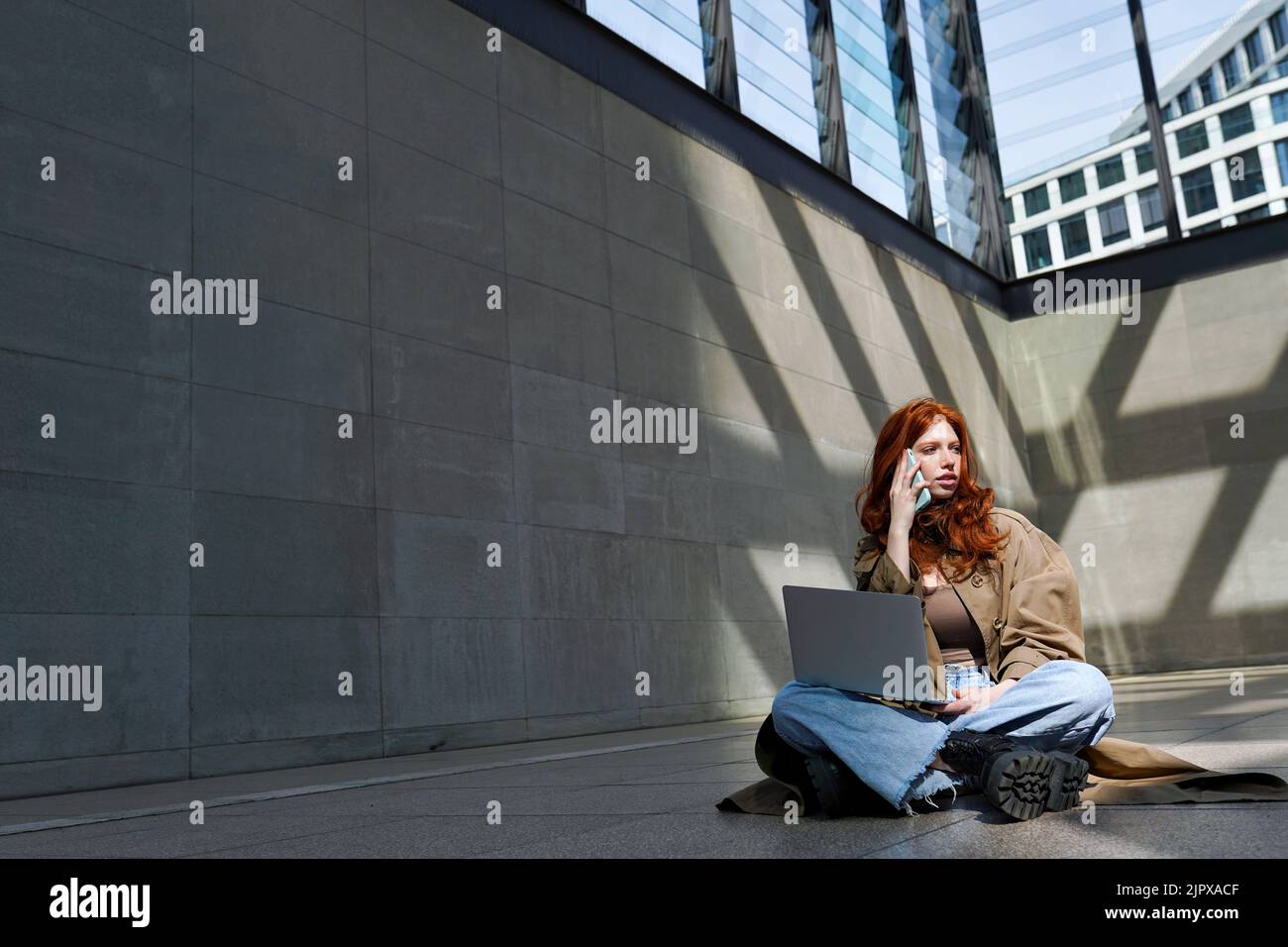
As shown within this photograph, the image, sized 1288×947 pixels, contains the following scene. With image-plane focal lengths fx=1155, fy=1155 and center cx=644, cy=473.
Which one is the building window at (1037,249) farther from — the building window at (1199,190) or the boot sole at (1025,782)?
the boot sole at (1025,782)

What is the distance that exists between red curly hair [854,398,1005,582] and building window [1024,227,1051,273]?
751 inches

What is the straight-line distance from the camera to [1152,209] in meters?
19.7

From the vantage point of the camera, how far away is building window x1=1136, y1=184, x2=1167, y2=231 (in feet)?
64.3

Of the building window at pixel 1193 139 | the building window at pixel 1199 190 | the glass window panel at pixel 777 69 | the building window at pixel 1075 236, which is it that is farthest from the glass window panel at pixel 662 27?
the building window at pixel 1199 190

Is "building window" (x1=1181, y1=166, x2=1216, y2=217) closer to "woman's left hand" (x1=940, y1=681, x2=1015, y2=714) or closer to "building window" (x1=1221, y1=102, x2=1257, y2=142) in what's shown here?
"building window" (x1=1221, y1=102, x2=1257, y2=142)

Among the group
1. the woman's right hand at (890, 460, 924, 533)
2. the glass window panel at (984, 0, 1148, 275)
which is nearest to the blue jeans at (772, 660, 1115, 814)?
the woman's right hand at (890, 460, 924, 533)

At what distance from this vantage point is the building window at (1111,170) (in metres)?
20.1

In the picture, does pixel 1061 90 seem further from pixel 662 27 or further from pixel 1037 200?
pixel 662 27

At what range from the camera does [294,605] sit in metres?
8.51

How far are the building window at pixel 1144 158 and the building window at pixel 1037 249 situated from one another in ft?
7.06

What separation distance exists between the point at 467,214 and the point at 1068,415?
44.1ft
